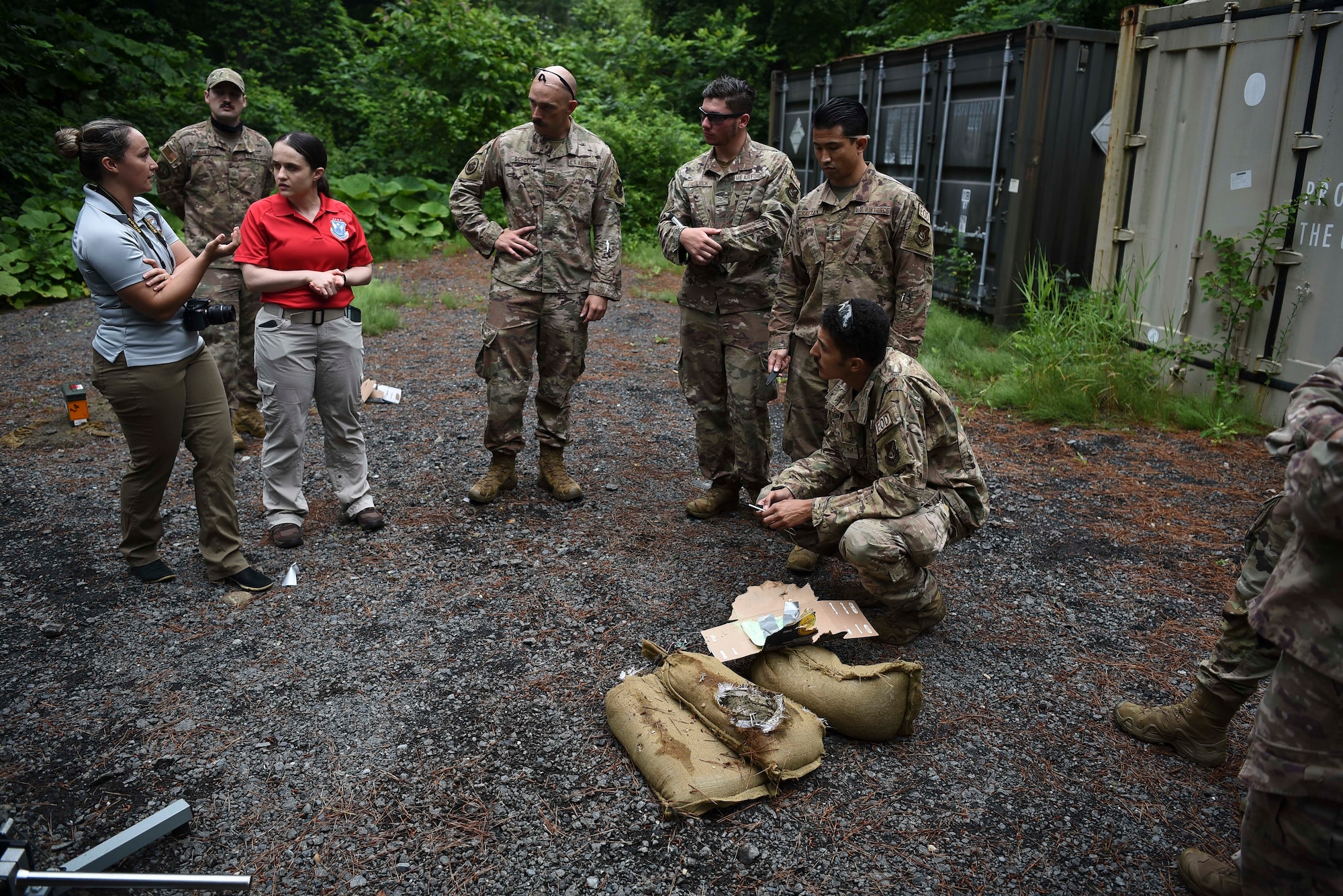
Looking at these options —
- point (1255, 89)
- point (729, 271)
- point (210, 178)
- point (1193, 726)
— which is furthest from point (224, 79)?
point (1255, 89)

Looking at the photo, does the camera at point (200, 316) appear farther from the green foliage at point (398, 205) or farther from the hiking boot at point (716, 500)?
the green foliage at point (398, 205)

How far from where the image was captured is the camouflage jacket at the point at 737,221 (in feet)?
14.0

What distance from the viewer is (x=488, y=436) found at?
4.73 metres

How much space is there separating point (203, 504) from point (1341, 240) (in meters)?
6.03

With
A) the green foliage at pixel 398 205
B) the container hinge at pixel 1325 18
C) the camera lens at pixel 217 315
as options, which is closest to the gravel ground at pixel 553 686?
the camera lens at pixel 217 315

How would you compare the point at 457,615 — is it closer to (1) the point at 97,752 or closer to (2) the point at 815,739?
(1) the point at 97,752

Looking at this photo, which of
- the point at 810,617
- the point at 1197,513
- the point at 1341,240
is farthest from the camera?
the point at 1341,240

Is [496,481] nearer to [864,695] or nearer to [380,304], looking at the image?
[864,695]

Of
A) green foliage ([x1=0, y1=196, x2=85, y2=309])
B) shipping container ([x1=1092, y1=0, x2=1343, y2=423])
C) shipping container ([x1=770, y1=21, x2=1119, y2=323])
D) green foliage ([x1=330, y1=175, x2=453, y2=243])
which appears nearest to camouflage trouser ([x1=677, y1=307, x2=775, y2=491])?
shipping container ([x1=1092, y1=0, x2=1343, y2=423])

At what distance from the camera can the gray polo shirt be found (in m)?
3.36

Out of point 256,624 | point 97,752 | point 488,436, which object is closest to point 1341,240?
point 488,436

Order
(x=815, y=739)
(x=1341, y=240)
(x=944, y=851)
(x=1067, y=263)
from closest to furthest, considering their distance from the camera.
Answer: (x=944, y=851) < (x=815, y=739) < (x=1341, y=240) < (x=1067, y=263)

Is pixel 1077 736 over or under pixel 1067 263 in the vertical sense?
under

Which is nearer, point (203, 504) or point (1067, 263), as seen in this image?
point (203, 504)
